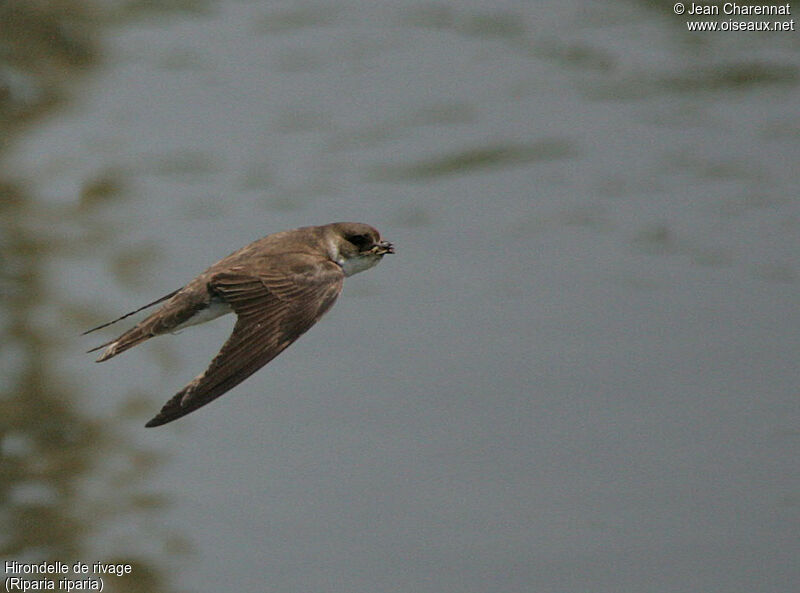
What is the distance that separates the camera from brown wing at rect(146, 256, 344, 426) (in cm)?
632

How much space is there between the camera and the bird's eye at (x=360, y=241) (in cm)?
739

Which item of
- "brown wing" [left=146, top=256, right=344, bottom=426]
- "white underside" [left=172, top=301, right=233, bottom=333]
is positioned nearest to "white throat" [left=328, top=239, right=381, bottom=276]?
"brown wing" [left=146, top=256, right=344, bottom=426]

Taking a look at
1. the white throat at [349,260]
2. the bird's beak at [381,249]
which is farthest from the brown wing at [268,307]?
the bird's beak at [381,249]

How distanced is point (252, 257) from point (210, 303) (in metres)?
0.29

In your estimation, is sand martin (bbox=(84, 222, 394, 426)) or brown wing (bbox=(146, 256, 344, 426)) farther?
sand martin (bbox=(84, 222, 394, 426))

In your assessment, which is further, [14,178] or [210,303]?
[14,178]

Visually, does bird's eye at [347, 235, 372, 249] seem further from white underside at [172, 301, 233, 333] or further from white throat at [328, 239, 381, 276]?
white underside at [172, 301, 233, 333]

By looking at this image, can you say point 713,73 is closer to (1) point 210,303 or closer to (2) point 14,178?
(2) point 14,178

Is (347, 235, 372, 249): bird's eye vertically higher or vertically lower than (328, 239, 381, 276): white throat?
higher

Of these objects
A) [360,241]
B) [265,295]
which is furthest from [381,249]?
[265,295]

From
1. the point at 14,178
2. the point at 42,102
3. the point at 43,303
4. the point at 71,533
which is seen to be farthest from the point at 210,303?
the point at 42,102

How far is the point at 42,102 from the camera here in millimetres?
18828

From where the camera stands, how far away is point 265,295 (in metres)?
6.81

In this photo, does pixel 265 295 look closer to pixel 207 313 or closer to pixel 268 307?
pixel 268 307
